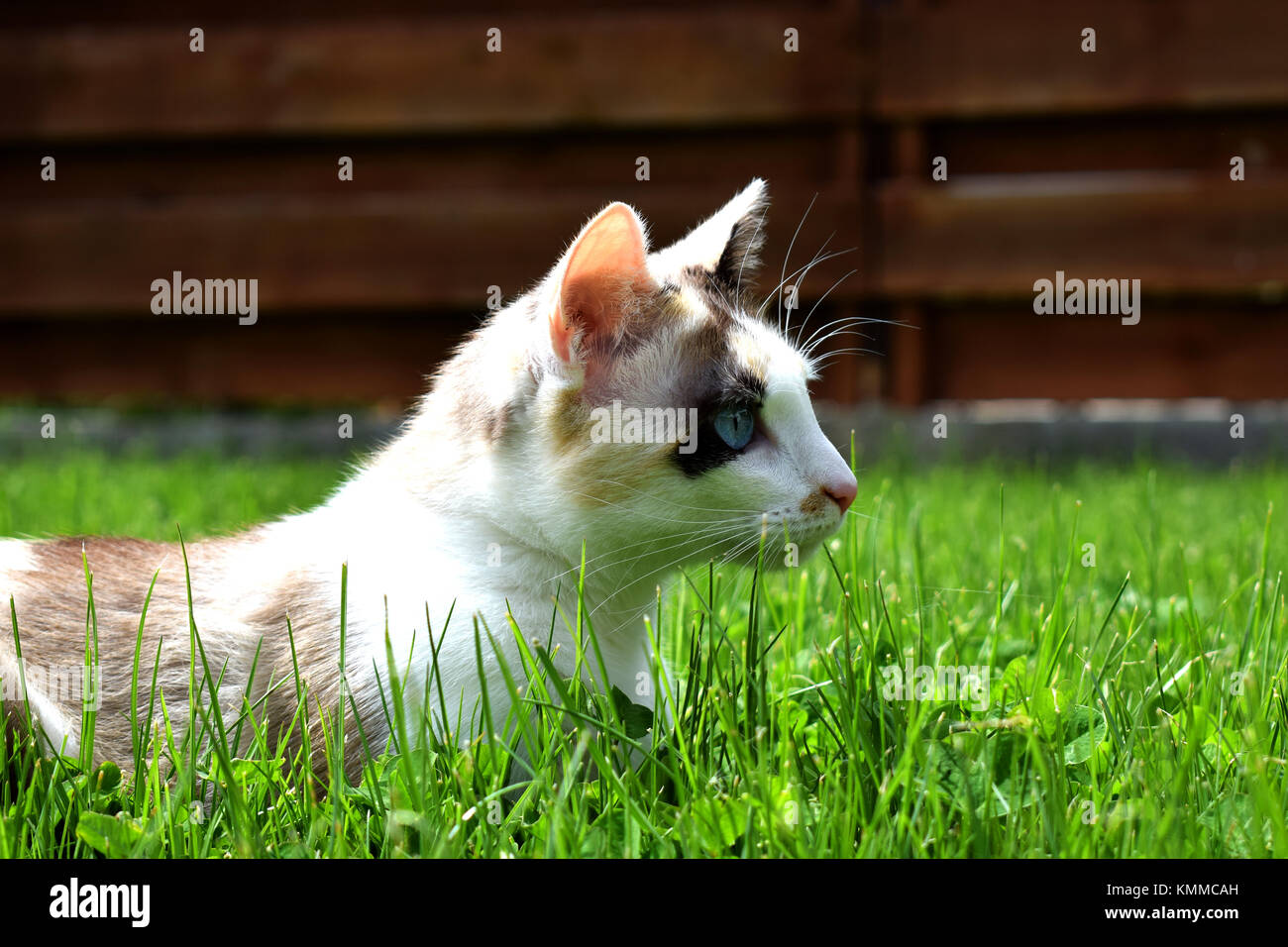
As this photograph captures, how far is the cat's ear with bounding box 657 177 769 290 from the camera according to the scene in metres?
2.04

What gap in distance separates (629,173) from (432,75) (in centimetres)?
106

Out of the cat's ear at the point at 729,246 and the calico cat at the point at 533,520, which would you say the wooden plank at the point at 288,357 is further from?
the calico cat at the point at 533,520

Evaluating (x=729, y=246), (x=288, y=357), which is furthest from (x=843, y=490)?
(x=288, y=357)

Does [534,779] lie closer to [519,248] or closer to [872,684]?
[872,684]

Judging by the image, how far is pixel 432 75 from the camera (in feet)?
18.6

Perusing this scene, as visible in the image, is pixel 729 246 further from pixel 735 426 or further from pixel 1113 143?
pixel 1113 143

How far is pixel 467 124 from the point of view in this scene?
18.7ft

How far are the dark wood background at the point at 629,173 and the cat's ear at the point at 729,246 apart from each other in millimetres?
3312

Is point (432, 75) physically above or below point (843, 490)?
above

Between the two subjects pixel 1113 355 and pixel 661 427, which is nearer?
pixel 661 427

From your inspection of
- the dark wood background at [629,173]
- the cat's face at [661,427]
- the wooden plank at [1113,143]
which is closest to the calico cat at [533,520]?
the cat's face at [661,427]

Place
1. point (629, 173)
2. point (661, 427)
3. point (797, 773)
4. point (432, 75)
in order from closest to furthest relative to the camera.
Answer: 1. point (797, 773)
2. point (661, 427)
3. point (432, 75)
4. point (629, 173)
